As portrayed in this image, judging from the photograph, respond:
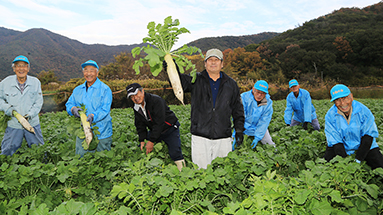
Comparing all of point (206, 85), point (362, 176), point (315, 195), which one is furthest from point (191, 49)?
point (362, 176)

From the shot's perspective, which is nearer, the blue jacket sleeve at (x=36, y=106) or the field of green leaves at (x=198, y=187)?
the field of green leaves at (x=198, y=187)

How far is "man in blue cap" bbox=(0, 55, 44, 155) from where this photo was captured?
3.55 metres

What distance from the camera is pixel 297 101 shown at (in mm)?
5398

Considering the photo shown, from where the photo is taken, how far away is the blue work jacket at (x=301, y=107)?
527 centimetres

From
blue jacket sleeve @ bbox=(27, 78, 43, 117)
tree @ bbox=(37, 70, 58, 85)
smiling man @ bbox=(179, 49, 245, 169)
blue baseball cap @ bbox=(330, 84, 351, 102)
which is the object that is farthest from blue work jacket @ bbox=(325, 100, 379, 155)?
tree @ bbox=(37, 70, 58, 85)

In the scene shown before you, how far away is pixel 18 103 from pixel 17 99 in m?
0.07

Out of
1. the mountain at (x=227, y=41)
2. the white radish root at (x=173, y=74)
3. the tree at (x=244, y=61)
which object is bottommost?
the white radish root at (x=173, y=74)

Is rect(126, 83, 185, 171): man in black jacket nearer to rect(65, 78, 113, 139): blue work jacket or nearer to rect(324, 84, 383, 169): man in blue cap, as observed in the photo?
rect(65, 78, 113, 139): blue work jacket

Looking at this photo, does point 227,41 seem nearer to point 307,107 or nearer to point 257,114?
point 307,107

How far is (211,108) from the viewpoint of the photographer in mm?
2801

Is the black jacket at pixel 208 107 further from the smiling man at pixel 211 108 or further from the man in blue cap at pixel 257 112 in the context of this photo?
the man in blue cap at pixel 257 112

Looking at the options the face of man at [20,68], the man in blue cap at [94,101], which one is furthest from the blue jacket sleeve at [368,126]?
the face of man at [20,68]

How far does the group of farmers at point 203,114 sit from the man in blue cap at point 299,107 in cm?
182

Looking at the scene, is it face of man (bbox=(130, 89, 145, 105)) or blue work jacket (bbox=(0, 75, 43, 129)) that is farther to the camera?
blue work jacket (bbox=(0, 75, 43, 129))
